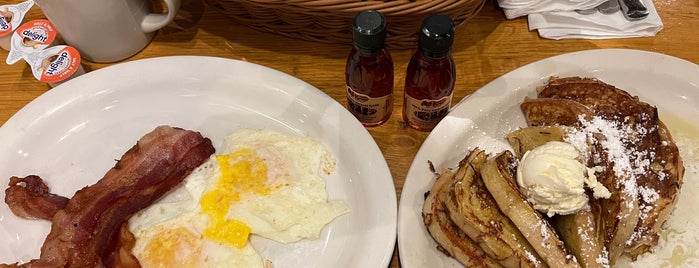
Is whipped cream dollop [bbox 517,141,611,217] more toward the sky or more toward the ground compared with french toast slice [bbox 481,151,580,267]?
more toward the sky

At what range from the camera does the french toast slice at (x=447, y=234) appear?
1.55 m

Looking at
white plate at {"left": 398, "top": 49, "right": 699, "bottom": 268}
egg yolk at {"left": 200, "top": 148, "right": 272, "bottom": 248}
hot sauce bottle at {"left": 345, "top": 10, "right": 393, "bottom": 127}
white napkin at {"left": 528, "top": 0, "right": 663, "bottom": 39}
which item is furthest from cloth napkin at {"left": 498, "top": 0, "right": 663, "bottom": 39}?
egg yolk at {"left": 200, "top": 148, "right": 272, "bottom": 248}

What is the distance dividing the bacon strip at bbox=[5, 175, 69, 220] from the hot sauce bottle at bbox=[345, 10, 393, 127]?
0.98 meters

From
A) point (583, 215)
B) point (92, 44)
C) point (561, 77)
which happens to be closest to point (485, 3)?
point (561, 77)

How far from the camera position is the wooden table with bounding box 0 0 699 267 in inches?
81.8

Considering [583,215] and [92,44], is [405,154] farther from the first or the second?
[92,44]

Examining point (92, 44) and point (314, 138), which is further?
point (92, 44)

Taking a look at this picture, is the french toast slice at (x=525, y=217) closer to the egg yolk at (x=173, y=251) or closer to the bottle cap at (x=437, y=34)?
the bottle cap at (x=437, y=34)

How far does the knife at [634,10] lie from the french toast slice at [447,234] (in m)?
1.03

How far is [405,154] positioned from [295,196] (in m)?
0.41

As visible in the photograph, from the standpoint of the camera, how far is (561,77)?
6.43 feet

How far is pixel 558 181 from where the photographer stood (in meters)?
1.45

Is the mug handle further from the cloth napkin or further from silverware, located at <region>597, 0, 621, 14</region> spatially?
silverware, located at <region>597, 0, 621, 14</region>

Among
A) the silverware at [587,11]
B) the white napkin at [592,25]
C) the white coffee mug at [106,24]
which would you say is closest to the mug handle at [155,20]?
the white coffee mug at [106,24]
